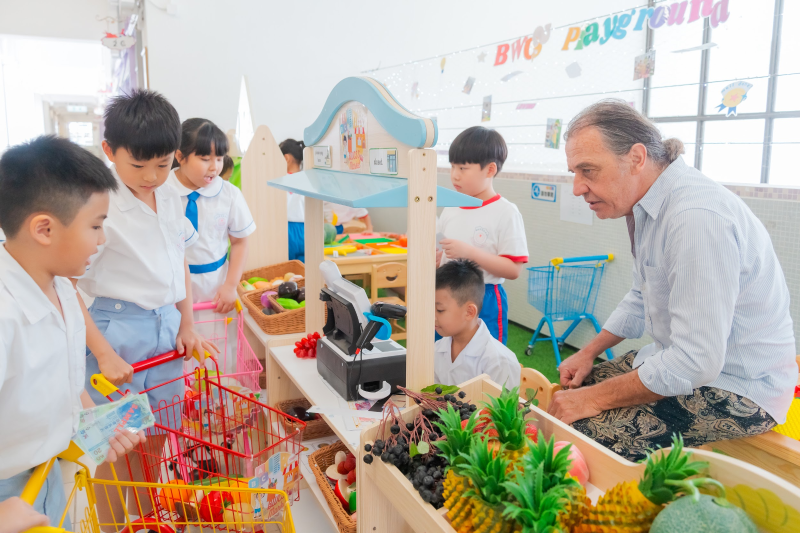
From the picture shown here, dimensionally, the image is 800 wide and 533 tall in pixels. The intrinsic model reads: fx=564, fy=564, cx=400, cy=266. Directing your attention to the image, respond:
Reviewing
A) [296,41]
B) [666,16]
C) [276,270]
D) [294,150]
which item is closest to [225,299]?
[276,270]

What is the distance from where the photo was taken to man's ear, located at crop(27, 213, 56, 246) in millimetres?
1193

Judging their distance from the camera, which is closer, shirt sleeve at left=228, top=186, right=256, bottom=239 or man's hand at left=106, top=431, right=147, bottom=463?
man's hand at left=106, top=431, right=147, bottom=463

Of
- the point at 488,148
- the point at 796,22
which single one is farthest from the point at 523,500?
the point at 796,22

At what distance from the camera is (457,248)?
97.3 inches

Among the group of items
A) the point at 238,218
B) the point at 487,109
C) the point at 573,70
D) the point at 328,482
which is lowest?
the point at 328,482

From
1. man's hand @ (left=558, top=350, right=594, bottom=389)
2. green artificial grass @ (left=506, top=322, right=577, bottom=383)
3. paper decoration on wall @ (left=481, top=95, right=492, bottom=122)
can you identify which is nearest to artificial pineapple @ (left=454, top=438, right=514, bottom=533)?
man's hand @ (left=558, top=350, right=594, bottom=389)

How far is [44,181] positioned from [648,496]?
4.32 feet

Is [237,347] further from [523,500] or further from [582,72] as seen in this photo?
[582,72]

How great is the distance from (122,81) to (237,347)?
690 cm

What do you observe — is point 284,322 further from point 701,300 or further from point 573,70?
point 573,70

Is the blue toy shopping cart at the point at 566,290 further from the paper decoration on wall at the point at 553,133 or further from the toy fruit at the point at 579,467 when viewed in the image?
the toy fruit at the point at 579,467

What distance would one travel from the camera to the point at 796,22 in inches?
134

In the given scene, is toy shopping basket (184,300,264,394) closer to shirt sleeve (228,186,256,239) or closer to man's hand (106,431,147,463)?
shirt sleeve (228,186,256,239)

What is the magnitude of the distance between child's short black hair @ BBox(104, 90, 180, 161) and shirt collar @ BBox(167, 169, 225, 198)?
0.95 m
